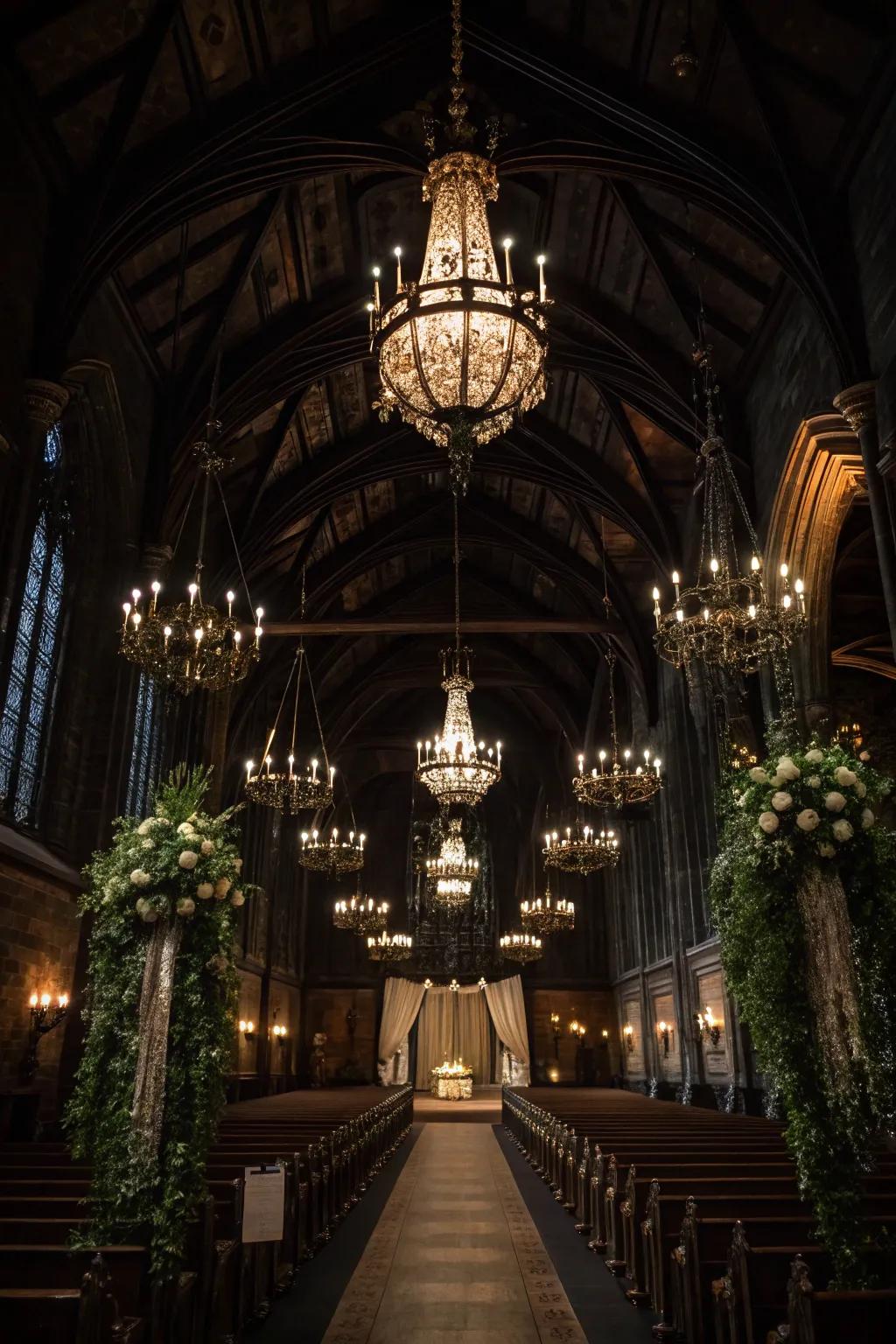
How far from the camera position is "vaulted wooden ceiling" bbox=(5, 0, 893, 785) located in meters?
11.5

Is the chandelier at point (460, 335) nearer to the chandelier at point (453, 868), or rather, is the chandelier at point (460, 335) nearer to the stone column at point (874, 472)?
the stone column at point (874, 472)

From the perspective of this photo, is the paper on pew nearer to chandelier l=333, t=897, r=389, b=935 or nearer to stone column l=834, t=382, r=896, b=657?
stone column l=834, t=382, r=896, b=657

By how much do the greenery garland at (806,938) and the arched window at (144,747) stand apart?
39.6ft

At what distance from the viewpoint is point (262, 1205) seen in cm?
604

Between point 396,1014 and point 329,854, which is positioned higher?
point 329,854

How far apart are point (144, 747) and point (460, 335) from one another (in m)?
12.0

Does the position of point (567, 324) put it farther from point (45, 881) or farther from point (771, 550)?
point (45, 881)

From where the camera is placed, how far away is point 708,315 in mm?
15688

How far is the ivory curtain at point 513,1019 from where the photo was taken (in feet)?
110

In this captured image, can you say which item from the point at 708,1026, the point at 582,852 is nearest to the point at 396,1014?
the point at 582,852

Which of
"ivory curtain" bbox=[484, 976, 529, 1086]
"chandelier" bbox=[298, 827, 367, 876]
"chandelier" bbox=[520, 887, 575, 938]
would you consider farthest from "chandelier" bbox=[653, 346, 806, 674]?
"ivory curtain" bbox=[484, 976, 529, 1086]

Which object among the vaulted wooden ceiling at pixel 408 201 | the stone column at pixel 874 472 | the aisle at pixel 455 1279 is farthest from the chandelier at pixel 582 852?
the stone column at pixel 874 472

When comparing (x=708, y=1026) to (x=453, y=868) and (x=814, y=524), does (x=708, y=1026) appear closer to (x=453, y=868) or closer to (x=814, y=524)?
(x=453, y=868)

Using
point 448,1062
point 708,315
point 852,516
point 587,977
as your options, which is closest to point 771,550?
point 852,516
